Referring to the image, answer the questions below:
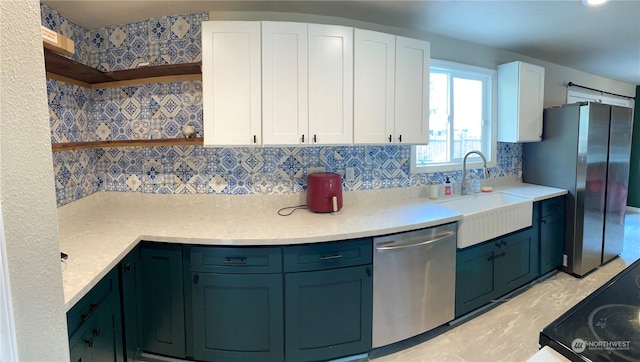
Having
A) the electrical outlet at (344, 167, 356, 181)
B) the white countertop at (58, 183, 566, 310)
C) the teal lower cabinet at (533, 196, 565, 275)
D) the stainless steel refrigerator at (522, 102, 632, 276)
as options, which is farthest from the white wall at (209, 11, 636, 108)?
the teal lower cabinet at (533, 196, 565, 275)

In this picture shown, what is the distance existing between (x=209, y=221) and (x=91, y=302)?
0.79 metres

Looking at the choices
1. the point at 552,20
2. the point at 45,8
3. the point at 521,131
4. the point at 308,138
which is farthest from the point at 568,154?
the point at 45,8

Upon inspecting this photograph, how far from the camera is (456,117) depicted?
315cm

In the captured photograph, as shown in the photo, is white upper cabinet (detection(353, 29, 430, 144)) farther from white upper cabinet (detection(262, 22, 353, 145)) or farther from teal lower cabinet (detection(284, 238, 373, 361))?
teal lower cabinet (detection(284, 238, 373, 361))

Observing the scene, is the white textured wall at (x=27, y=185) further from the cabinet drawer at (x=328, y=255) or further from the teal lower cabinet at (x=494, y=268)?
the teal lower cabinet at (x=494, y=268)

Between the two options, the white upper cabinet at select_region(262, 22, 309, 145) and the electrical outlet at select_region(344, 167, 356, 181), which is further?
the electrical outlet at select_region(344, 167, 356, 181)

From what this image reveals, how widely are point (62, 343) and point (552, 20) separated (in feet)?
11.3

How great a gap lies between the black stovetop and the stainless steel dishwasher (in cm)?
102

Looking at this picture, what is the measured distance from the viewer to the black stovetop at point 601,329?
2.48ft

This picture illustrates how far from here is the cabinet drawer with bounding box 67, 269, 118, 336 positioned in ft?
3.94

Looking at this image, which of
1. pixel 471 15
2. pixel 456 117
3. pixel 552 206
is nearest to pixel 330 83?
pixel 471 15

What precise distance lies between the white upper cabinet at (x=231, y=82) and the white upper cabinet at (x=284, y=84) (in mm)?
55

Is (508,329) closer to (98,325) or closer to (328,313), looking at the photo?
(328,313)

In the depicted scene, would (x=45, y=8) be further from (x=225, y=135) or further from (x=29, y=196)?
(x=29, y=196)
